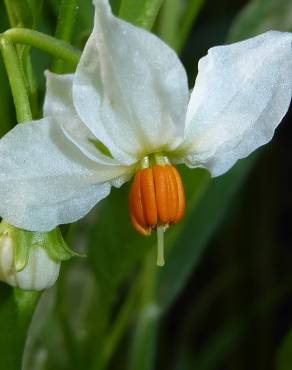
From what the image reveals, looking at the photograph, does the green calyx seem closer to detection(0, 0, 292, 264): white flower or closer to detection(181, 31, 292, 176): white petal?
detection(0, 0, 292, 264): white flower

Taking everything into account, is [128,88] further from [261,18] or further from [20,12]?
[261,18]

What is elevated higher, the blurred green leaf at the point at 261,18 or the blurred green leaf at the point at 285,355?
the blurred green leaf at the point at 261,18

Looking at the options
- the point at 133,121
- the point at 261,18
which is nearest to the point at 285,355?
the point at 261,18

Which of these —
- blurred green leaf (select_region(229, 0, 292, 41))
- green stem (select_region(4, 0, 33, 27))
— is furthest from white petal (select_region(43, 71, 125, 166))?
blurred green leaf (select_region(229, 0, 292, 41))

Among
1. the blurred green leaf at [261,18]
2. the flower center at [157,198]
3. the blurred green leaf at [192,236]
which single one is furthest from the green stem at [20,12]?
the blurred green leaf at [192,236]

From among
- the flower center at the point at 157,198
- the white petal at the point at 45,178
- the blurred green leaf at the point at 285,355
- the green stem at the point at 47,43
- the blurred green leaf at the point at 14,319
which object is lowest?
the blurred green leaf at the point at 285,355

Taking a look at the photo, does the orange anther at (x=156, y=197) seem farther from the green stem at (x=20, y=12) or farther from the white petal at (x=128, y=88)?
the green stem at (x=20, y=12)
